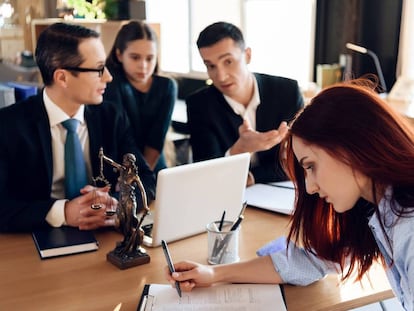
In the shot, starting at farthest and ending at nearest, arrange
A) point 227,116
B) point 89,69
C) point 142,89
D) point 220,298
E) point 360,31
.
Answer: point 360,31 < point 142,89 < point 227,116 < point 89,69 < point 220,298

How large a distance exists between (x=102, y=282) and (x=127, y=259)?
0.33 ft

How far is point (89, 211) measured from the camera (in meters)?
1.67

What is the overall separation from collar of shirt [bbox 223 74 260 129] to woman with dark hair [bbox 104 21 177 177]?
42 cm

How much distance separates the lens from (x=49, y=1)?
418 cm

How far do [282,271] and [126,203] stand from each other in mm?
421

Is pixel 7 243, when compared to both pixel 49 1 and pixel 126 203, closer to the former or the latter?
pixel 126 203

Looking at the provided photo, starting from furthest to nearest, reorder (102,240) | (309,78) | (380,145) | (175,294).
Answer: (309,78), (102,240), (175,294), (380,145)

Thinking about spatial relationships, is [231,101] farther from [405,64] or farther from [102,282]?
[405,64]

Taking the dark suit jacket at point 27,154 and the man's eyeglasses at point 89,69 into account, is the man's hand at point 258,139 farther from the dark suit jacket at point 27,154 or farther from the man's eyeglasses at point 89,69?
the man's eyeglasses at point 89,69

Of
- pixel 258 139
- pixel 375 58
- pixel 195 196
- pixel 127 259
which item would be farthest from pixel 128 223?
pixel 375 58

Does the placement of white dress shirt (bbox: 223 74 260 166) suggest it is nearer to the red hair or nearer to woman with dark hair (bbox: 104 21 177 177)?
woman with dark hair (bbox: 104 21 177 177)

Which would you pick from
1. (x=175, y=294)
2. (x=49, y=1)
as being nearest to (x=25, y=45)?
(x=49, y=1)

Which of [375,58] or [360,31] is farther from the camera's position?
[360,31]

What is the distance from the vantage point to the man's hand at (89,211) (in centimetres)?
166
